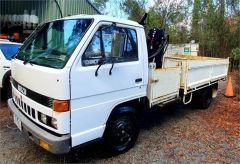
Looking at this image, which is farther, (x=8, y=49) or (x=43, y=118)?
(x=8, y=49)

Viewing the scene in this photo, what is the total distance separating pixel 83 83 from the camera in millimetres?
3734

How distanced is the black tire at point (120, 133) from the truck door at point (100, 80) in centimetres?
23

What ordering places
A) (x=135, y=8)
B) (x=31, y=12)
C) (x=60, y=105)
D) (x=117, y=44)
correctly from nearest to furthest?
(x=60, y=105) < (x=117, y=44) < (x=31, y=12) < (x=135, y=8)

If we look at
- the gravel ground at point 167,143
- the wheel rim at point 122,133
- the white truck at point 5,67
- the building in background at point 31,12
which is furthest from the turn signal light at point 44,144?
the building in background at point 31,12

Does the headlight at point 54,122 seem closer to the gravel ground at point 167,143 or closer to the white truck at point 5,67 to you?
the gravel ground at point 167,143

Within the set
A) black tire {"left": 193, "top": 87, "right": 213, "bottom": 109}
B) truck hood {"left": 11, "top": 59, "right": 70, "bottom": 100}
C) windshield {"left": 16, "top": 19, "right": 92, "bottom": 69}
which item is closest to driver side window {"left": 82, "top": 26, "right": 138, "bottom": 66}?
windshield {"left": 16, "top": 19, "right": 92, "bottom": 69}

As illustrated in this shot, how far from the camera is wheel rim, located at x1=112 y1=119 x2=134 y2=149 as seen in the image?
4.43 m

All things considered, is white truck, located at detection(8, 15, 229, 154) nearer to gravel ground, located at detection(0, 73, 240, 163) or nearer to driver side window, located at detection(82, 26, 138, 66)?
driver side window, located at detection(82, 26, 138, 66)

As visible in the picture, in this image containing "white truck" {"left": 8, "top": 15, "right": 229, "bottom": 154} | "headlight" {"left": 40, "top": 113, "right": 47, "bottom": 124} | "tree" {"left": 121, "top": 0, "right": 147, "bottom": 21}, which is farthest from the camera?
"tree" {"left": 121, "top": 0, "right": 147, "bottom": 21}

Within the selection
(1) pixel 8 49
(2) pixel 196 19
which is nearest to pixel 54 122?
(1) pixel 8 49

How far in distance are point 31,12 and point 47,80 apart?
9732 mm

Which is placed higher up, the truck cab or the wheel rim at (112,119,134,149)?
the truck cab

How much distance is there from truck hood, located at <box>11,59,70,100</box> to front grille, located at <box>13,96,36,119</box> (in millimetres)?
292

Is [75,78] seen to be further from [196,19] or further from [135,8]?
[135,8]
